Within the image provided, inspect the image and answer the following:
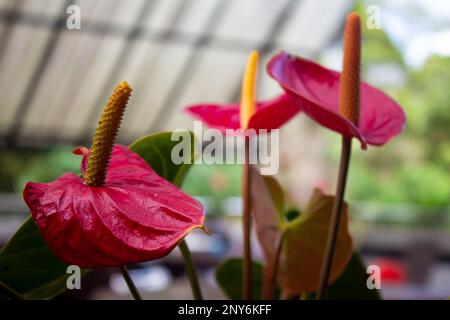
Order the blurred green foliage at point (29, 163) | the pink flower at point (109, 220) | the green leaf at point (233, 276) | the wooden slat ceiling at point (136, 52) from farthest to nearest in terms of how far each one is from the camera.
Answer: the blurred green foliage at point (29, 163), the wooden slat ceiling at point (136, 52), the green leaf at point (233, 276), the pink flower at point (109, 220)

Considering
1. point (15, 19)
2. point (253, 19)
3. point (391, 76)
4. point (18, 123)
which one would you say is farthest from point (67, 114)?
point (391, 76)

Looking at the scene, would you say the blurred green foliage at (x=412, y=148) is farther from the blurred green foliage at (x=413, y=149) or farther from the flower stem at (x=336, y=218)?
the flower stem at (x=336, y=218)

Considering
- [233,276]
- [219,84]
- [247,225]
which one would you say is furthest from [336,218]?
[219,84]

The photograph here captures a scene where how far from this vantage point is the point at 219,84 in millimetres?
6930

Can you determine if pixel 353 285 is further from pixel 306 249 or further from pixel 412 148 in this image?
pixel 412 148

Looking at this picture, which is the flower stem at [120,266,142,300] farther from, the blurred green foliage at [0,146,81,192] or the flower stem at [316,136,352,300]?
the blurred green foliage at [0,146,81,192]

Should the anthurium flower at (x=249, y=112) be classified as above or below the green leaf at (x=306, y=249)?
above

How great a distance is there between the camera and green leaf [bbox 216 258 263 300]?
1.63 feet

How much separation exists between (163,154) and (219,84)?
658cm

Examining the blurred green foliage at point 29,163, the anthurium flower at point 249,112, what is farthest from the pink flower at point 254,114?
the blurred green foliage at point 29,163

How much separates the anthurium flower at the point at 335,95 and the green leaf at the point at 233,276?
0.46ft

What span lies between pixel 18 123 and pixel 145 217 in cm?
686

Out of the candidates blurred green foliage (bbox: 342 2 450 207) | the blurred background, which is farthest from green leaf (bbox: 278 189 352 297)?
blurred green foliage (bbox: 342 2 450 207)

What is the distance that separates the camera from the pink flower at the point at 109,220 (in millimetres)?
262
